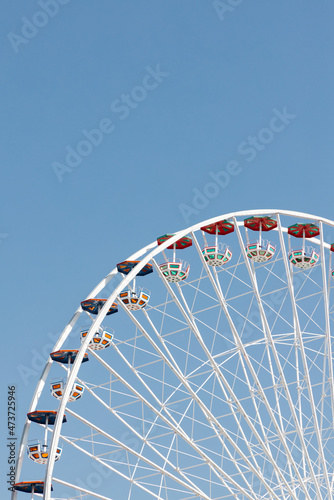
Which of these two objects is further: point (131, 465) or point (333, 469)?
point (333, 469)

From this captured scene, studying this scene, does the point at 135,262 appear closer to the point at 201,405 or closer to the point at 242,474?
the point at 201,405

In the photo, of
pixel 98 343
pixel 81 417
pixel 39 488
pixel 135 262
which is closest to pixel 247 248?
pixel 135 262

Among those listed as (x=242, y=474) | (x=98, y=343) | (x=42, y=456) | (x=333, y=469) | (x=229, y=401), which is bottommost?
(x=333, y=469)

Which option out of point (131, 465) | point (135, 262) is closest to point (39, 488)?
point (131, 465)

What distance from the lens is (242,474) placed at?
40.4m

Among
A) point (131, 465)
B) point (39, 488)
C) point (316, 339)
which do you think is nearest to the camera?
point (39, 488)

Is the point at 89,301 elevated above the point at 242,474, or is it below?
above

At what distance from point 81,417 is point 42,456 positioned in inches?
94.3

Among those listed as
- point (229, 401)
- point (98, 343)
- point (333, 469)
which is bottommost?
point (333, 469)

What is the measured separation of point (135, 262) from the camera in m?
39.7

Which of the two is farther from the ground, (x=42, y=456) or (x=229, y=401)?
(x=42, y=456)

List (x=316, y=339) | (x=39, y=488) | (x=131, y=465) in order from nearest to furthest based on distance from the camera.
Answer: (x=39, y=488)
(x=131, y=465)
(x=316, y=339)

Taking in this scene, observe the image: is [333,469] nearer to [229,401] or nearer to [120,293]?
[229,401]

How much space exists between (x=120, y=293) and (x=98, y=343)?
2.34m
